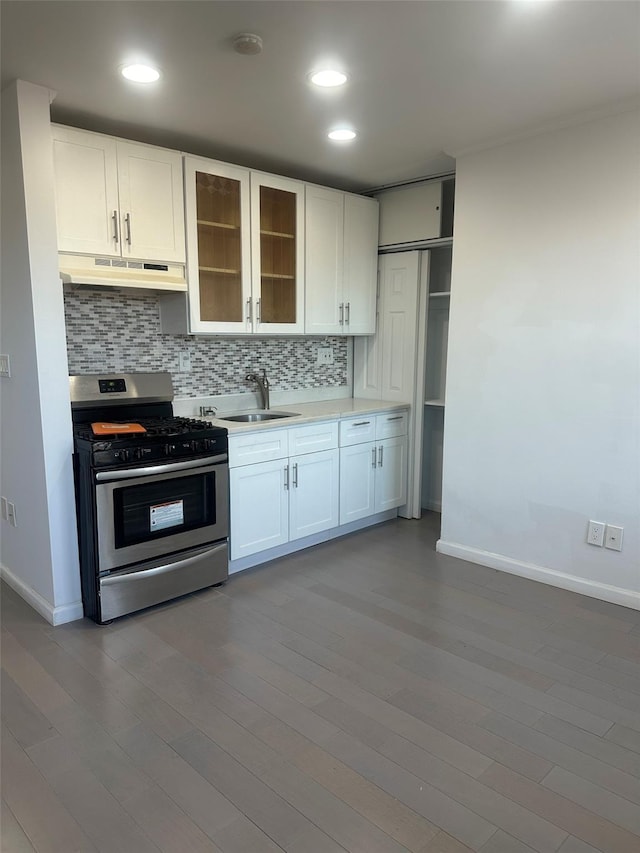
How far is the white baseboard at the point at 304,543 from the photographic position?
11.5 feet

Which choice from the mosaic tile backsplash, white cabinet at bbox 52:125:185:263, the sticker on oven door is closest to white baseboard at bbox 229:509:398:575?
the sticker on oven door

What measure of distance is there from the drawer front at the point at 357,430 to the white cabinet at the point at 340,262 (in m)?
0.65

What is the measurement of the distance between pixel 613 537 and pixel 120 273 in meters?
2.88

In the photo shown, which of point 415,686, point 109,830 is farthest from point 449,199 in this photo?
point 109,830

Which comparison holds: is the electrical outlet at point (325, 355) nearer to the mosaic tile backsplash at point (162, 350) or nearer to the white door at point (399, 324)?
the mosaic tile backsplash at point (162, 350)

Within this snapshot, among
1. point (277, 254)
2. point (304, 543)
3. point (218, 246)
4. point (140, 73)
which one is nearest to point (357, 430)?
point (304, 543)

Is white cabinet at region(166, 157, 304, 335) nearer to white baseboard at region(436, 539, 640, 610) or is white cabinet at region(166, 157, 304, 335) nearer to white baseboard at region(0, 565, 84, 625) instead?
white baseboard at region(0, 565, 84, 625)

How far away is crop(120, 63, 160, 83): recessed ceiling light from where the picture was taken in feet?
7.73

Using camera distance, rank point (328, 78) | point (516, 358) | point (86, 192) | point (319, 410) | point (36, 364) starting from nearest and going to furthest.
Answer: point (328, 78), point (36, 364), point (86, 192), point (516, 358), point (319, 410)

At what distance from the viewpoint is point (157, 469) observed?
9.59 ft

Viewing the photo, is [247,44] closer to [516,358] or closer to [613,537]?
[516,358]

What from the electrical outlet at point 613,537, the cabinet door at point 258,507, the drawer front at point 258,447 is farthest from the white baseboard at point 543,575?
the drawer front at point 258,447

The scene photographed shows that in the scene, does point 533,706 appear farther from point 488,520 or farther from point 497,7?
point 497,7

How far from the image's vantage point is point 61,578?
2.86m
